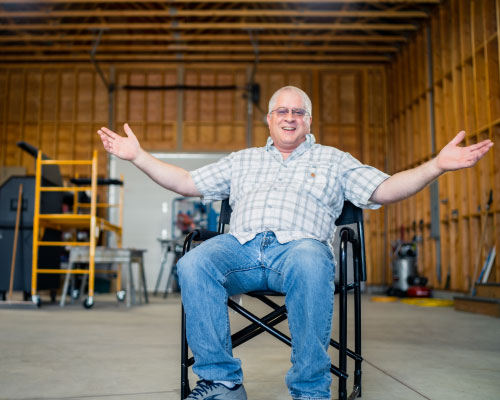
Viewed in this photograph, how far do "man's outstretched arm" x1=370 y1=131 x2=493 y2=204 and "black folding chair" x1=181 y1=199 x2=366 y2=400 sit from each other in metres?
0.19

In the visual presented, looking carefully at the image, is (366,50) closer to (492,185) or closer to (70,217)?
(492,185)

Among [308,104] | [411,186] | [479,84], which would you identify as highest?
[479,84]

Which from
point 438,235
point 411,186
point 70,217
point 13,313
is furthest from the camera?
point 438,235

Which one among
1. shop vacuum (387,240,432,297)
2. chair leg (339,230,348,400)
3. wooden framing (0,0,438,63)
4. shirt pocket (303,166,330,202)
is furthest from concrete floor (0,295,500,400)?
wooden framing (0,0,438,63)

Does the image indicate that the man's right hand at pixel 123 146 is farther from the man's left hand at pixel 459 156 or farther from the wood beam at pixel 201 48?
the wood beam at pixel 201 48

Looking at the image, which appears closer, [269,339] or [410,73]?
[269,339]

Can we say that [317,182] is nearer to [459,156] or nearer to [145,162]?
[459,156]

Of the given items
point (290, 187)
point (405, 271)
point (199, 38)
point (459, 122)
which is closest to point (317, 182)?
point (290, 187)

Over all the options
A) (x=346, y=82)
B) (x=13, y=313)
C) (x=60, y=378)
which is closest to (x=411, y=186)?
(x=60, y=378)

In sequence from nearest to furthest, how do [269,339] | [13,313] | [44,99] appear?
[269,339] → [13,313] → [44,99]

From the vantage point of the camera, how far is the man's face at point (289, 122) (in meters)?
2.38

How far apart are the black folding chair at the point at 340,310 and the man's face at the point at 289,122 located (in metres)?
0.36

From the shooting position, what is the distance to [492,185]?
735 centimetres

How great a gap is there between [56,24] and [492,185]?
8.28 metres
